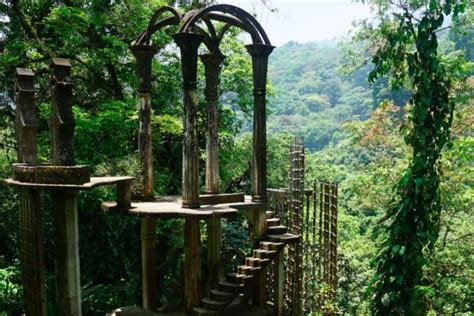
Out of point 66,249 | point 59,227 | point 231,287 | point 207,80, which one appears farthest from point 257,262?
point 207,80

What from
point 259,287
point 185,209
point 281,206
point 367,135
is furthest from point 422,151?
point 367,135

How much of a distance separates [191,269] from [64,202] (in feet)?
6.18

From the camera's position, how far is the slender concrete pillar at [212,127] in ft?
22.9

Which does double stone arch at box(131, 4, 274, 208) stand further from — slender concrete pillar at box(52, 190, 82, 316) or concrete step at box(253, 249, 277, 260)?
slender concrete pillar at box(52, 190, 82, 316)

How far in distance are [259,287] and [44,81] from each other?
24.2 feet

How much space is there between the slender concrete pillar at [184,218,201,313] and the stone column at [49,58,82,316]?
1507 millimetres

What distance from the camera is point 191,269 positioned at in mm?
6066

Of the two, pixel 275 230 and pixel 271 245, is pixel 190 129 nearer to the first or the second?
pixel 271 245

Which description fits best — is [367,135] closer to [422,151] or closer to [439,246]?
[439,246]

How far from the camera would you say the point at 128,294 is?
377 inches

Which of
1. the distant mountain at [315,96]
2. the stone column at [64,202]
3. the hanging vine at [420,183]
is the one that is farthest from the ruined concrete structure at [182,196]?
the distant mountain at [315,96]

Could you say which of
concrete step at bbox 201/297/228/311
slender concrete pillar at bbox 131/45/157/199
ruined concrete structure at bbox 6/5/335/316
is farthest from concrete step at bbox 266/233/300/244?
slender concrete pillar at bbox 131/45/157/199

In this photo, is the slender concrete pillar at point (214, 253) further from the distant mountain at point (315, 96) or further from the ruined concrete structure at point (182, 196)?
the distant mountain at point (315, 96)

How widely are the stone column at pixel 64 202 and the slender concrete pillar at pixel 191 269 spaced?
1507mm
